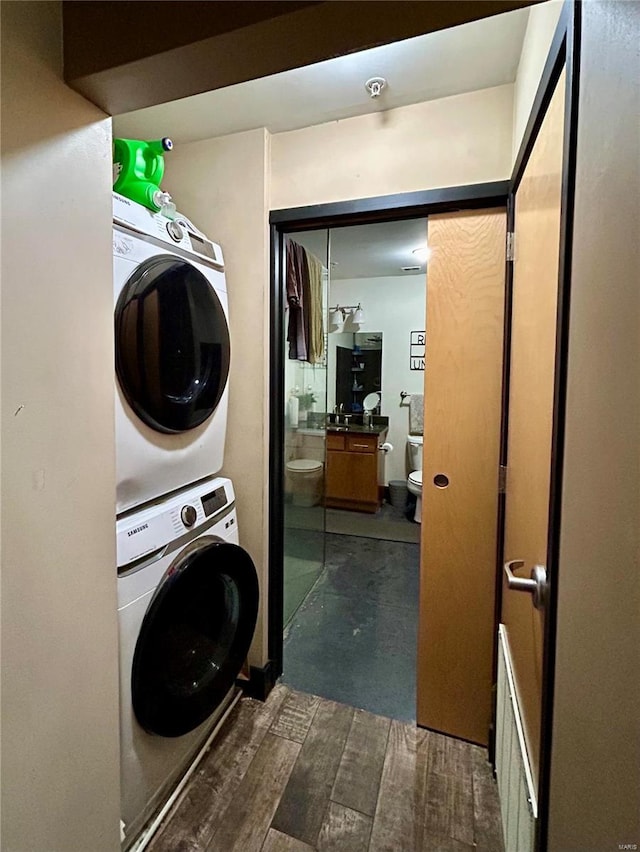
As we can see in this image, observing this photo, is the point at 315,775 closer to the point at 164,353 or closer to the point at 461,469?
the point at 461,469

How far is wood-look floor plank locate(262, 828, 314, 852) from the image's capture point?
1.25 metres

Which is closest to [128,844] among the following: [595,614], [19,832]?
[19,832]

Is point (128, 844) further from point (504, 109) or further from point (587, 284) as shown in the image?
point (504, 109)

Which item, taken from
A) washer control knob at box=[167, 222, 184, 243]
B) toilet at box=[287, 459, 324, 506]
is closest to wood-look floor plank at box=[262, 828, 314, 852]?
toilet at box=[287, 459, 324, 506]

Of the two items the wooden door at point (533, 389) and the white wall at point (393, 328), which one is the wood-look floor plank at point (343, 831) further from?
the white wall at point (393, 328)

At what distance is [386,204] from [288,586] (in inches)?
78.6

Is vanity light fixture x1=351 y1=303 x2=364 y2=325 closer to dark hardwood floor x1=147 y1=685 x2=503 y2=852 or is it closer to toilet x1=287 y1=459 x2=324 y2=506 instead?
toilet x1=287 y1=459 x2=324 y2=506

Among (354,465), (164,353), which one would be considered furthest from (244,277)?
(354,465)

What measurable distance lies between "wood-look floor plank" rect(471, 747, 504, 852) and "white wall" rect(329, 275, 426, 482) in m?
3.09

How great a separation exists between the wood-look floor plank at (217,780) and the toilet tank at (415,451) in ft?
9.21

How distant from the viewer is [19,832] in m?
0.74

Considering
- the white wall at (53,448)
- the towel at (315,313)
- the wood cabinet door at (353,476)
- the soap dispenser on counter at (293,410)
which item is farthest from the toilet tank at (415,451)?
the white wall at (53,448)

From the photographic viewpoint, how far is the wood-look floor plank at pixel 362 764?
1.40 meters

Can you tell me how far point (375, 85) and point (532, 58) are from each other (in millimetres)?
527
